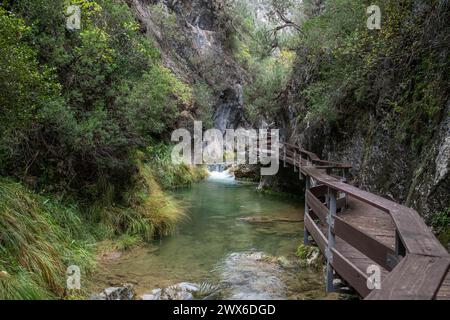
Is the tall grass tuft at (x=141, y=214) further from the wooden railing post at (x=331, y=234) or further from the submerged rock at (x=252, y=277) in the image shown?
the wooden railing post at (x=331, y=234)

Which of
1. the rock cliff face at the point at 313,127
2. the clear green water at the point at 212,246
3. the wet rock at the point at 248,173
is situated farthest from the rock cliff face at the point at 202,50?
the clear green water at the point at 212,246

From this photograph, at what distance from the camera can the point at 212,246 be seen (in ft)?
34.7

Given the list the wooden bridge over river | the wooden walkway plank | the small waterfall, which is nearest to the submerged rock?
Answer: the wooden bridge over river

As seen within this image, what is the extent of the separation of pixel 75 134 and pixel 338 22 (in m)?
11.0

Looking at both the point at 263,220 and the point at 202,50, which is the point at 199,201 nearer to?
the point at 263,220

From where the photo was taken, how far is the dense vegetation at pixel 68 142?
6359 mm

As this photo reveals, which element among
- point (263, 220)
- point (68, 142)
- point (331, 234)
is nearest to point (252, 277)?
point (331, 234)

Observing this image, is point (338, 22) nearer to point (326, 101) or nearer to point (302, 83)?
point (326, 101)

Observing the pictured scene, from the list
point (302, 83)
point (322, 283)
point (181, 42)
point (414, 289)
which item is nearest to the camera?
point (414, 289)

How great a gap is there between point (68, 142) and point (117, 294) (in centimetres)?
412

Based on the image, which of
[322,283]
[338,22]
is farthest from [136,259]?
[338,22]

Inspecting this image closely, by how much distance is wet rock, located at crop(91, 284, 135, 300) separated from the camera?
253 inches

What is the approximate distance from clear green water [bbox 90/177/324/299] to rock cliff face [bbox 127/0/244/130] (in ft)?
45.8
